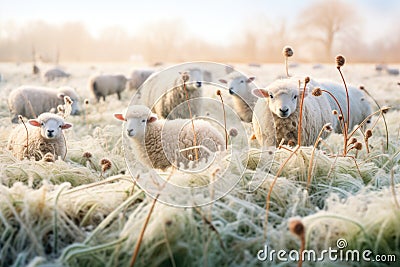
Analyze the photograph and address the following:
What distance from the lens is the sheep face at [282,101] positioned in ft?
11.8

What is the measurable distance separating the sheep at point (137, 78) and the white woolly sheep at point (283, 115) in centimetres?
827

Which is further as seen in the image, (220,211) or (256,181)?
(256,181)

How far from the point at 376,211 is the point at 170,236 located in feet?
3.65

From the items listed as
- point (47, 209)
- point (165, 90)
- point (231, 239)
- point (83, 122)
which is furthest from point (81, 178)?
point (83, 122)

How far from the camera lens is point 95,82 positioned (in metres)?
10.4

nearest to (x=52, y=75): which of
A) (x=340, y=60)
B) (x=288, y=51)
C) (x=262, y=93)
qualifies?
(x=262, y=93)

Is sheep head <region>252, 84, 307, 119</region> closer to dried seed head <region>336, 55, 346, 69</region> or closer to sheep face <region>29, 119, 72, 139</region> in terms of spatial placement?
dried seed head <region>336, 55, 346, 69</region>

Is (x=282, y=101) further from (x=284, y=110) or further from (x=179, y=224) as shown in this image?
(x=179, y=224)

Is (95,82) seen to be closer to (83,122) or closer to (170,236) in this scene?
(83,122)

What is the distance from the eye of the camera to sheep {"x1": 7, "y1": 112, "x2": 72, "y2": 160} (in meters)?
3.79

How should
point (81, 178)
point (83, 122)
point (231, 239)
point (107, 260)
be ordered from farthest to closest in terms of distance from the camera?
point (83, 122) < point (81, 178) < point (231, 239) < point (107, 260)

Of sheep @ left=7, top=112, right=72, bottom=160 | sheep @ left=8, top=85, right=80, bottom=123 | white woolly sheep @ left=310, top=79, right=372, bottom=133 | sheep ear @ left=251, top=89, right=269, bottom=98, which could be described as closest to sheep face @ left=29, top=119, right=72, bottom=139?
sheep @ left=7, top=112, right=72, bottom=160

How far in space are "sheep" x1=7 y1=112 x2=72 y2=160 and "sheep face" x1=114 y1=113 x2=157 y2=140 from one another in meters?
0.74

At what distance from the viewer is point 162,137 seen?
3.55 m
